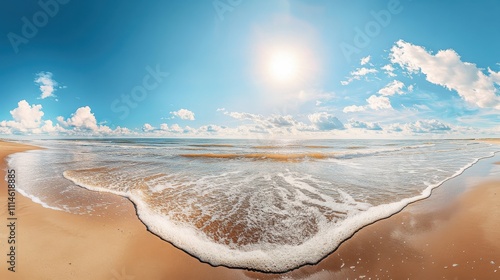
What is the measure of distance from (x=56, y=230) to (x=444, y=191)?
15487 millimetres

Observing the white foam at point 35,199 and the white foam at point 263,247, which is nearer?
the white foam at point 263,247

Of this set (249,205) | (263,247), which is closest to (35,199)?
(249,205)

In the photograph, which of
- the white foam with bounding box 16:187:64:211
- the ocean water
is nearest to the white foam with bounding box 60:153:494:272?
the ocean water

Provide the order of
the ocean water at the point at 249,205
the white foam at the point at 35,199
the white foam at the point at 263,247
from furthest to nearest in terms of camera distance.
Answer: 1. the white foam at the point at 35,199
2. the ocean water at the point at 249,205
3. the white foam at the point at 263,247

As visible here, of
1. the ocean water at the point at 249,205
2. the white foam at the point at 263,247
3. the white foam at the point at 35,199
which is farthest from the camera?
the white foam at the point at 35,199

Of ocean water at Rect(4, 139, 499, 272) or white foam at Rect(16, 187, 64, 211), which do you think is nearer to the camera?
ocean water at Rect(4, 139, 499, 272)

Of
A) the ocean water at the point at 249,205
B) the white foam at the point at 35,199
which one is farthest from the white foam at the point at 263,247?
the white foam at the point at 35,199

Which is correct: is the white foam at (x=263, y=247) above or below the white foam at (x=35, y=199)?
below

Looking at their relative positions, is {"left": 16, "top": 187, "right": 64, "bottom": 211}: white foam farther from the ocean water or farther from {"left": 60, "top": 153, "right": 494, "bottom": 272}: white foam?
{"left": 60, "top": 153, "right": 494, "bottom": 272}: white foam

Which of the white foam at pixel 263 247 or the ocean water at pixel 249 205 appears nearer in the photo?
the white foam at pixel 263 247

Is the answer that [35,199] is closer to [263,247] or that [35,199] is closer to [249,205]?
[249,205]

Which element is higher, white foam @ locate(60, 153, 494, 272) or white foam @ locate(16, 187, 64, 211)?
white foam @ locate(16, 187, 64, 211)

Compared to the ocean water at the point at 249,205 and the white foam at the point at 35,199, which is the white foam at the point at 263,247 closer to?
the ocean water at the point at 249,205

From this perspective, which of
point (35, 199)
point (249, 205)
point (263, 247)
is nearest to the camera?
point (263, 247)
